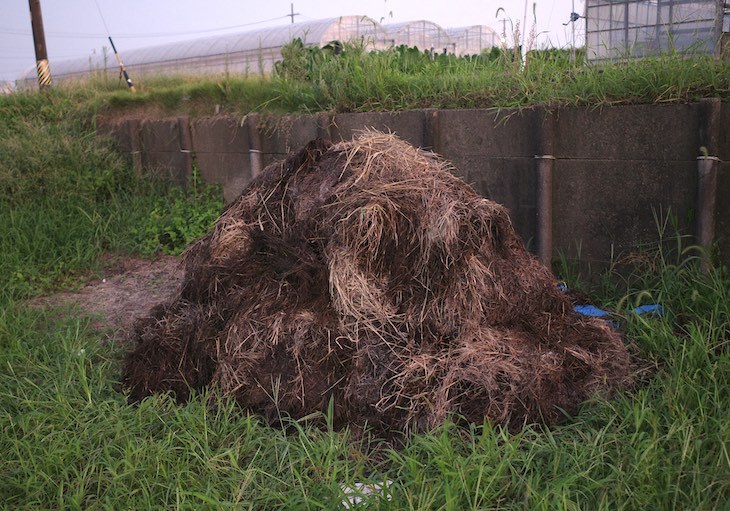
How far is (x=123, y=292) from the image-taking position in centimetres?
602

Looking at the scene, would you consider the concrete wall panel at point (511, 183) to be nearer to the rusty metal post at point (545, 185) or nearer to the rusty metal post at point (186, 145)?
the rusty metal post at point (545, 185)

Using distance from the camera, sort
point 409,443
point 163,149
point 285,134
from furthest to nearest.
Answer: point 163,149, point 285,134, point 409,443

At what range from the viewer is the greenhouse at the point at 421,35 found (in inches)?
896

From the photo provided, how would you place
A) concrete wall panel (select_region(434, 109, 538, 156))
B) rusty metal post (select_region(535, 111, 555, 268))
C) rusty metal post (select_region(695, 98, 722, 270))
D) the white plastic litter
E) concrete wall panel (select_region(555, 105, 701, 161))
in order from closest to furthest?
the white plastic litter → rusty metal post (select_region(695, 98, 722, 270)) → concrete wall panel (select_region(555, 105, 701, 161)) → rusty metal post (select_region(535, 111, 555, 268)) → concrete wall panel (select_region(434, 109, 538, 156))

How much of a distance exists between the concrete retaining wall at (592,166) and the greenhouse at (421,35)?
57.9 ft

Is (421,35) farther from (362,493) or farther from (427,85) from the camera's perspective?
(362,493)

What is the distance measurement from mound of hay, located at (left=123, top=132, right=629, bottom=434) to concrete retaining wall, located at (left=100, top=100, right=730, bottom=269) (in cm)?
116

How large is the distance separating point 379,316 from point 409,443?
0.67 meters

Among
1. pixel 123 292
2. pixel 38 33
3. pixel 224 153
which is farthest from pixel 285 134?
pixel 38 33

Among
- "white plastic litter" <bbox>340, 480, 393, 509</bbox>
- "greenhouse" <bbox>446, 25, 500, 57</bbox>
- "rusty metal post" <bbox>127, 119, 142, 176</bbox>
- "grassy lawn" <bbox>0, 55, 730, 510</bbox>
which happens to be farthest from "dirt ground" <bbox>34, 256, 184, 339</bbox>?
"greenhouse" <bbox>446, 25, 500, 57</bbox>

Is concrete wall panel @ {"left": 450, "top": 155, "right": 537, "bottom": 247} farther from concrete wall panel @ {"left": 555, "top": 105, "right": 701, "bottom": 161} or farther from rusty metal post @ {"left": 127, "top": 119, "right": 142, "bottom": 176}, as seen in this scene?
rusty metal post @ {"left": 127, "top": 119, "right": 142, "bottom": 176}

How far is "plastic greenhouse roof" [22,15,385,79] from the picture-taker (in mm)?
21609

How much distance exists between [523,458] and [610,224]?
2.55 metres

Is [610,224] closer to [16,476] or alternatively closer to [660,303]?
[660,303]
